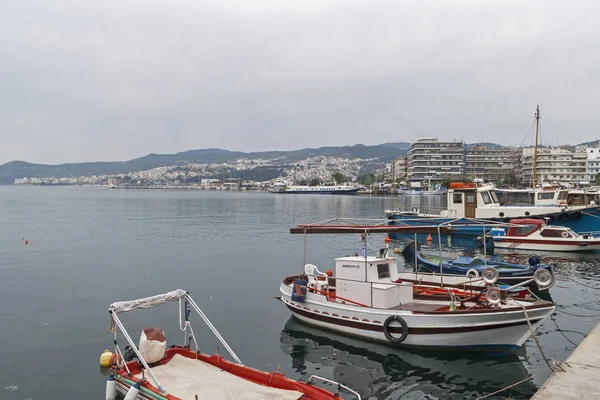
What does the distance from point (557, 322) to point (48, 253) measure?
37730 mm

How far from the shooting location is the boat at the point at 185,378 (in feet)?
36.4

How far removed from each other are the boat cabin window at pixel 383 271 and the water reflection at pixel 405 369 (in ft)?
8.54

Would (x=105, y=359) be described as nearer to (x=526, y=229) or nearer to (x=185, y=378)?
(x=185, y=378)

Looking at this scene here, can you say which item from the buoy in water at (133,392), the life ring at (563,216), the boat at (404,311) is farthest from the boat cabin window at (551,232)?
the buoy in water at (133,392)

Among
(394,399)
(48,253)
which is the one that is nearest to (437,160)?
(48,253)

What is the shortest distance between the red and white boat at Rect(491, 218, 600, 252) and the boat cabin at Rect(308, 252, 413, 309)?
22.0 metres

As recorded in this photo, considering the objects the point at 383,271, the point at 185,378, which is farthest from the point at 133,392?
the point at 383,271

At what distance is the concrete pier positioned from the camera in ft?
32.6

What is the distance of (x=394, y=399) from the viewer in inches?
517

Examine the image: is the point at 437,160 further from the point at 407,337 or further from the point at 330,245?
the point at 407,337

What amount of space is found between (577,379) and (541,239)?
29.5 meters

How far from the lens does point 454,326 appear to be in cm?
1553

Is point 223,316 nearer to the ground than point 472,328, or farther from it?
nearer to the ground

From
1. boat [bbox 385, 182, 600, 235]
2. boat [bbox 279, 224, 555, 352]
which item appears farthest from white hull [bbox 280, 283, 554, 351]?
boat [bbox 385, 182, 600, 235]
